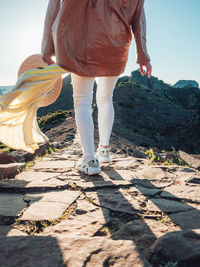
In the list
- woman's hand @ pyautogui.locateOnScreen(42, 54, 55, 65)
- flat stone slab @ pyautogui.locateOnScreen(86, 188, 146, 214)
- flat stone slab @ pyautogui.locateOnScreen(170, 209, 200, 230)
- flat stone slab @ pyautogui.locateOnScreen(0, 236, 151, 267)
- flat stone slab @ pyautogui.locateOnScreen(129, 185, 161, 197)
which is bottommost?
flat stone slab @ pyautogui.locateOnScreen(129, 185, 161, 197)

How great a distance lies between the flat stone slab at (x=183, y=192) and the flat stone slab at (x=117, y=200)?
0.85 ft

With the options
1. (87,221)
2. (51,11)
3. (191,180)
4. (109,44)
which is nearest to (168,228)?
(87,221)

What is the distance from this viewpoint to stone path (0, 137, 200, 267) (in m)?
0.93

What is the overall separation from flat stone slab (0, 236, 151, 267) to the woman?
133cm

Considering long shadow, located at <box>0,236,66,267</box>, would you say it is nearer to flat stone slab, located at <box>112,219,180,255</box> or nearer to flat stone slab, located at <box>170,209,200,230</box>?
flat stone slab, located at <box>112,219,180,255</box>

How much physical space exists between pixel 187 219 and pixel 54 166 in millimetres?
1900

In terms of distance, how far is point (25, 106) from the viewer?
6.07ft

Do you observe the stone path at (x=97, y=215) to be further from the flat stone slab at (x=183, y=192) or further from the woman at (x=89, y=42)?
the woman at (x=89, y=42)

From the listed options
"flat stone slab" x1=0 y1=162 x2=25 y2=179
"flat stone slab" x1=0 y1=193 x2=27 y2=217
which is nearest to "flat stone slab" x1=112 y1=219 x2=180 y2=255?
"flat stone slab" x1=0 y1=193 x2=27 y2=217

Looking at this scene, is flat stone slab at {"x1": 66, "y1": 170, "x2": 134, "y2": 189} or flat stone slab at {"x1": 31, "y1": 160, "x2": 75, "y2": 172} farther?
flat stone slab at {"x1": 31, "y1": 160, "x2": 75, "y2": 172}

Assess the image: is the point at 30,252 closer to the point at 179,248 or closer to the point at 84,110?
the point at 179,248

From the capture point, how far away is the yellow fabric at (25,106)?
175 centimetres

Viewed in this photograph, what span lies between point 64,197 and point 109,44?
136cm

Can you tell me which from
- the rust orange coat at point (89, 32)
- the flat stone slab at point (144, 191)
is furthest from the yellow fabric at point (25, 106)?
the flat stone slab at point (144, 191)
